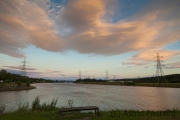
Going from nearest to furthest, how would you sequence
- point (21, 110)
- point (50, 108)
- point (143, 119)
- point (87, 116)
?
point (143, 119), point (87, 116), point (21, 110), point (50, 108)

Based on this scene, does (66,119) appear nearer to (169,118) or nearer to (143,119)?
(143,119)

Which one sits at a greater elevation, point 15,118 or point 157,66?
point 157,66

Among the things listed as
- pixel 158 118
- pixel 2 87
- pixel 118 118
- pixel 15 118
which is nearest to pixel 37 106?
pixel 15 118

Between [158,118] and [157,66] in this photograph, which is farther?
[157,66]

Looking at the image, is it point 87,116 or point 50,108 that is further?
point 50,108

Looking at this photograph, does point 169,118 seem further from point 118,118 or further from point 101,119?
point 101,119

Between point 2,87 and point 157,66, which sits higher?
point 157,66

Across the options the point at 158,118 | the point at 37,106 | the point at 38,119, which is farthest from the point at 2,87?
the point at 158,118

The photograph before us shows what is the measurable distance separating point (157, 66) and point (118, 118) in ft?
237

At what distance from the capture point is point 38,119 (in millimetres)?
10672

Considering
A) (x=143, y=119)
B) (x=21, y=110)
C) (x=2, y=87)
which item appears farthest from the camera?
(x=2, y=87)

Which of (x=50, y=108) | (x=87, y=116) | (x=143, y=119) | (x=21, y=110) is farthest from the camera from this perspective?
(x=50, y=108)

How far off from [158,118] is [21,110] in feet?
37.1

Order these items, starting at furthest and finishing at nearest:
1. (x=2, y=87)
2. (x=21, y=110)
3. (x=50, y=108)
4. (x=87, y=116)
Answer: (x=2, y=87) < (x=50, y=108) < (x=21, y=110) < (x=87, y=116)
